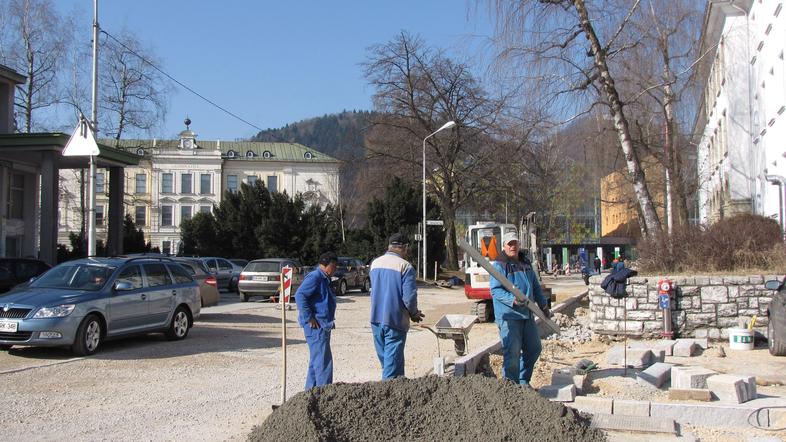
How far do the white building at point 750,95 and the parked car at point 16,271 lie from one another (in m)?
19.0

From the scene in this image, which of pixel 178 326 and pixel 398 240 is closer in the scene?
pixel 398 240

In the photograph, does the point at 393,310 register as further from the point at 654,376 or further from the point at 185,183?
the point at 185,183

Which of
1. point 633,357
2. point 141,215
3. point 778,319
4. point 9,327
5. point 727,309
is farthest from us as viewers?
point 141,215

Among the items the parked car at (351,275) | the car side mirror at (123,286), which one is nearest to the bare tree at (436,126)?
the parked car at (351,275)

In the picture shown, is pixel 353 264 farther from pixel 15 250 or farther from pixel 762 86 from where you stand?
pixel 762 86

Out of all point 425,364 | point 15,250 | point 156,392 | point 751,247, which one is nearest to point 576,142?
point 751,247

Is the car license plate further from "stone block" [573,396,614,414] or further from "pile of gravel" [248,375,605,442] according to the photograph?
"stone block" [573,396,614,414]

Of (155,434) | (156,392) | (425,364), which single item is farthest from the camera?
(425,364)

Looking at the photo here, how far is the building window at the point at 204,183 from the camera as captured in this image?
83.8 metres

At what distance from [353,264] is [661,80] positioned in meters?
16.3

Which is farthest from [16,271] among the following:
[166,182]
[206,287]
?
[166,182]

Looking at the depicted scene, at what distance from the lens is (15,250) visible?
28578 mm

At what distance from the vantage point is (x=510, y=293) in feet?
23.2

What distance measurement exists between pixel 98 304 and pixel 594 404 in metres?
7.77
